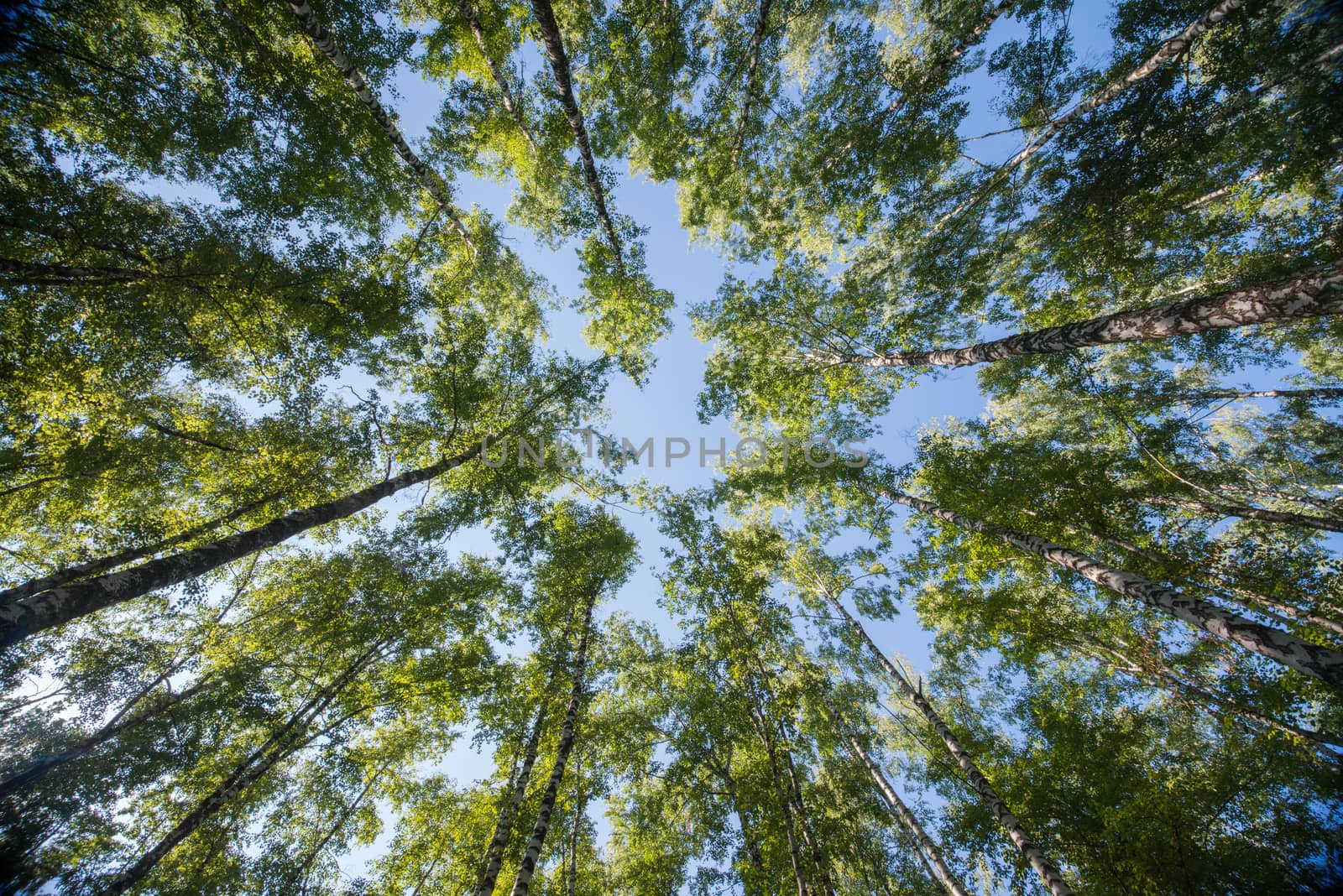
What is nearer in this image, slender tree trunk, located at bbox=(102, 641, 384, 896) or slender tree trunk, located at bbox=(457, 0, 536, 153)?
slender tree trunk, located at bbox=(102, 641, 384, 896)

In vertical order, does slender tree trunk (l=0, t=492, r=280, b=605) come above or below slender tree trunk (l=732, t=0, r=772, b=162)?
below

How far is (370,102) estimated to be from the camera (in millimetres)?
6621

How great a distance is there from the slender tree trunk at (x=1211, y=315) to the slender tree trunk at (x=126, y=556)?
12262mm

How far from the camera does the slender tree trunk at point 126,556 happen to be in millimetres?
5199

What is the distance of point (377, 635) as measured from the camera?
856 centimetres

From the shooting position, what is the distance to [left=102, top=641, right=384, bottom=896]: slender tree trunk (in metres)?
5.80

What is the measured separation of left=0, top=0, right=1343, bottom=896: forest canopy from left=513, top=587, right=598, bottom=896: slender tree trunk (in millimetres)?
79

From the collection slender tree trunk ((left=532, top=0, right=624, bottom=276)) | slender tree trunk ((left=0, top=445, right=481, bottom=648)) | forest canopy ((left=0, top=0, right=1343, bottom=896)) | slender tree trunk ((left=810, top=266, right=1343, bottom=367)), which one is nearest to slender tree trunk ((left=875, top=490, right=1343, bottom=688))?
forest canopy ((left=0, top=0, right=1343, bottom=896))

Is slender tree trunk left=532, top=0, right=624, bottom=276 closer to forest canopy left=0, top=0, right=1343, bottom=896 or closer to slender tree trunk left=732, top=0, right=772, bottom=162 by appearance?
forest canopy left=0, top=0, right=1343, bottom=896

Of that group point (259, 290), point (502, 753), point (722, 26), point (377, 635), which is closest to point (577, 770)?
point (502, 753)

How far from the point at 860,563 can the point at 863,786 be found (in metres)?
5.51

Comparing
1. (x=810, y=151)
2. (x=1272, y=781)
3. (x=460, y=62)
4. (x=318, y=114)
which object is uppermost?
(x=460, y=62)

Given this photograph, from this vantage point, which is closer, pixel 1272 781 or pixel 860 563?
pixel 1272 781

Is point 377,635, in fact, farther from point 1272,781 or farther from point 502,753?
point 1272,781
